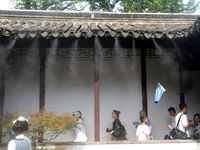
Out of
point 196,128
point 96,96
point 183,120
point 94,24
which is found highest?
point 94,24

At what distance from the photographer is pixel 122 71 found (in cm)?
892

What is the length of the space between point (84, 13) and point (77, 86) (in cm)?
287

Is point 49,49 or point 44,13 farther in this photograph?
point 44,13

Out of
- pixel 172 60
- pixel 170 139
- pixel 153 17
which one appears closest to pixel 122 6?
pixel 153 17

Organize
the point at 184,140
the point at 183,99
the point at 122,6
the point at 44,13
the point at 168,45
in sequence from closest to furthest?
1. the point at 184,140
2. the point at 168,45
3. the point at 183,99
4. the point at 44,13
5. the point at 122,6

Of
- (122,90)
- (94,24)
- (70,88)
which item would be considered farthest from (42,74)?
(122,90)

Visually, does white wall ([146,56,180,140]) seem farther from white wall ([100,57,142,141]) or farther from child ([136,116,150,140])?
child ([136,116,150,140])

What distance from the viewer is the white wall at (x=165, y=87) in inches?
349

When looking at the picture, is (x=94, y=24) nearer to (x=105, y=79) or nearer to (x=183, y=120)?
(x=105, y=79)

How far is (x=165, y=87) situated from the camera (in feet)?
29.3

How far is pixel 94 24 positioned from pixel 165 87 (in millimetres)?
3107

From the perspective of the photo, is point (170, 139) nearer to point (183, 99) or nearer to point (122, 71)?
point (183, 99)

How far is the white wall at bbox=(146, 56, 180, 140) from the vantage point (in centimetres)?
887

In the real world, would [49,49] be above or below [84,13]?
below
